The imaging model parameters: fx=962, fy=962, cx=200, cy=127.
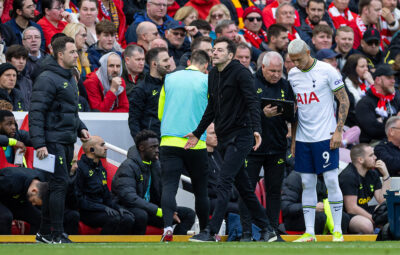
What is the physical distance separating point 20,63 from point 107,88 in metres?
1.36

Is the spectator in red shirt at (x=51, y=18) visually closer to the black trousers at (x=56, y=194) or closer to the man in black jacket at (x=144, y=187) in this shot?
the man in black jacket at (x=144, y=187)

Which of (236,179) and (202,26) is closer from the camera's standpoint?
(236,179)

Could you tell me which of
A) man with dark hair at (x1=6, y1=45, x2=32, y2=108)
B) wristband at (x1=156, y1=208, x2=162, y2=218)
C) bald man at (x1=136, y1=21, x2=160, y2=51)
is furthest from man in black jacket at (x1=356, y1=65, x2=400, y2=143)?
man with dark hair at (x1=6, y1=45, x2=32, y2=108)

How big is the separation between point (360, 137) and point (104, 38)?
4474 millimetres

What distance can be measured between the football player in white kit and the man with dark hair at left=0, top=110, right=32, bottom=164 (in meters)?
3.38

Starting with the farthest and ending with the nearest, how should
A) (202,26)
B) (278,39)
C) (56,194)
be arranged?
1. (278,39)
2. (202,26)
3. (56,194)

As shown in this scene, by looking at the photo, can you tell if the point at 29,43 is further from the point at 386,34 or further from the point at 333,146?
the point at 386,34

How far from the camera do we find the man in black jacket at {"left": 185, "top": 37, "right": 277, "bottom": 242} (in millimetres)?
10609

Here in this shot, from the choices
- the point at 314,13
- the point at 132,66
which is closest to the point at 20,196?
the point at 132,66

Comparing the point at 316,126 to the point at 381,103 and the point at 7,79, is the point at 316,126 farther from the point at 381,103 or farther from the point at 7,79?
the point at 381,103

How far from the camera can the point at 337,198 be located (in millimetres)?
11273

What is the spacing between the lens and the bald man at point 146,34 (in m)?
15.4

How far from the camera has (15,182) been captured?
→ 1124 cm

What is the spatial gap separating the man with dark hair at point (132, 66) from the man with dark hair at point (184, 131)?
9.57ft
